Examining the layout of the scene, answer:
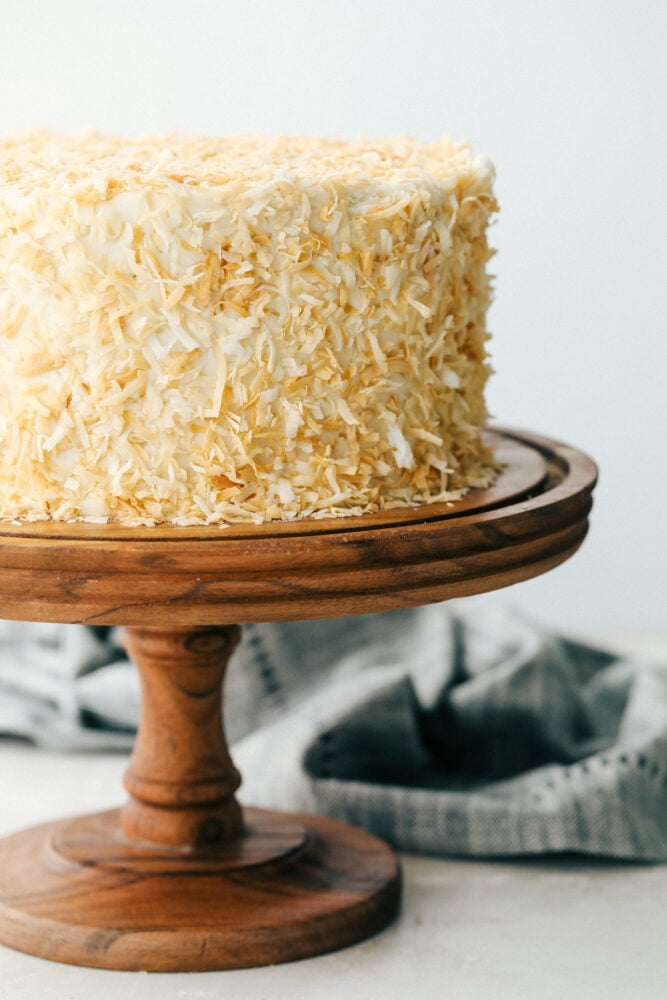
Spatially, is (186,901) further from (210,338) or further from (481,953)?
(210,338)

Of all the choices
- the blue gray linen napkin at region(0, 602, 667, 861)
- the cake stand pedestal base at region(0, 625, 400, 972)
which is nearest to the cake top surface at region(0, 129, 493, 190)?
the cake stand pedestal base at region(0, 625, 400, 972)

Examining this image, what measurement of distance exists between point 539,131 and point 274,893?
1.63 meters

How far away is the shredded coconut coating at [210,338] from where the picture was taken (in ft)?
4.27

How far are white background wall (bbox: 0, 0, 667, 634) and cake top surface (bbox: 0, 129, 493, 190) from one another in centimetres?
104

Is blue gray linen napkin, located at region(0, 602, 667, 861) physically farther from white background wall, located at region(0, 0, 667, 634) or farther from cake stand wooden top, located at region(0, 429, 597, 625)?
white background wall, located at region(0, 0, 667, 634)

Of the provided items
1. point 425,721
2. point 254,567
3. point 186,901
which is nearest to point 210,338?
point 254,567

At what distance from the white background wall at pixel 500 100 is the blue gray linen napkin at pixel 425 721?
719 mm

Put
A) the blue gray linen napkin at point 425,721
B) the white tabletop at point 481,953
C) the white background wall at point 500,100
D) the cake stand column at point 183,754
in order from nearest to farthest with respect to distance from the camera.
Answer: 1. the white tabletop at point 481,953
2. the cake stand column at point 183,754
3. the blue gray linen napkin at point 425,721
4. the white background wall at point 500,100

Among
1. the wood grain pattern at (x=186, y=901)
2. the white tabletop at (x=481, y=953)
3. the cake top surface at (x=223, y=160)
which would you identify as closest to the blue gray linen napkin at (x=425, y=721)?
the white tabletop at (x=481, y=953)

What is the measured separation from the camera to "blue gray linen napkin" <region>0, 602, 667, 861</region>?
180 cm

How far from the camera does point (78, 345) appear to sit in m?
1.32

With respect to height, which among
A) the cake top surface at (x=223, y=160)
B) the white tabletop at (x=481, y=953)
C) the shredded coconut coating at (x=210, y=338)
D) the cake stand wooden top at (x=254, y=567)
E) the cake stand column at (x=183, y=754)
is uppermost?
the cake top surface at (x=223, y=160)

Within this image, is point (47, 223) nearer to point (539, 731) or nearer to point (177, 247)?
point (177, 247)

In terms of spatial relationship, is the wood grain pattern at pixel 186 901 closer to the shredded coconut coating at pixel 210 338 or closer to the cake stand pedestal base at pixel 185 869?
the cake stand pedestal base at pixel 185 869
